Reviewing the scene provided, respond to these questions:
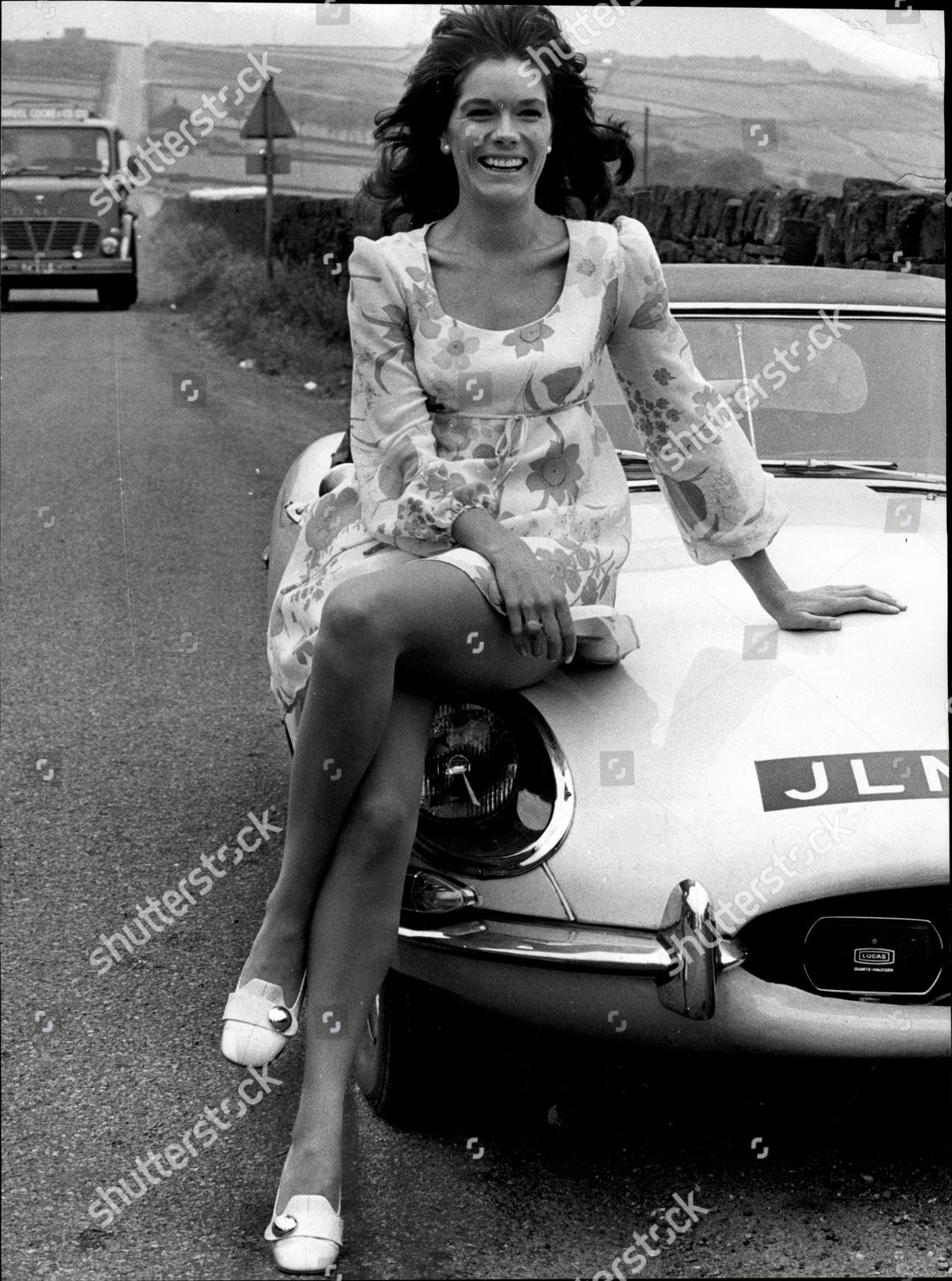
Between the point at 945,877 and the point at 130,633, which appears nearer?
the point at 945,877

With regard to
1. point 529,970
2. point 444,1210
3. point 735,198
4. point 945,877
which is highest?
point 735,198

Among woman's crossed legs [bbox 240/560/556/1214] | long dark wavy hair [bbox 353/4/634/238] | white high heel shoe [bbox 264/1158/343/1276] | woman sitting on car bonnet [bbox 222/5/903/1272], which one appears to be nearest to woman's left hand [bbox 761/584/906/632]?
woman sitting on car bonnet [bbox 222/5/903/1272]

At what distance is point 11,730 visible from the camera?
178 inches

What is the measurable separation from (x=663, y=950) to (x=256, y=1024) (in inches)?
24.3

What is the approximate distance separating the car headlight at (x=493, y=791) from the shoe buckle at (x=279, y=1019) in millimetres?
313

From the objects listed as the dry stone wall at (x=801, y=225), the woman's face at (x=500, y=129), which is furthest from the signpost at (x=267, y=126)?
the dry stone wall at (x=801, y=225)

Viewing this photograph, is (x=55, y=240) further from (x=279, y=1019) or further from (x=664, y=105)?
(x=279, y=1019)

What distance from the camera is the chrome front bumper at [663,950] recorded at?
7.47ft

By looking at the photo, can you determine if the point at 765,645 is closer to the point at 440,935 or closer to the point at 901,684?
the point at 901,684

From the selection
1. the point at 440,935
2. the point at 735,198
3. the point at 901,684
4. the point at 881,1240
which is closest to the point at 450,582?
the point at 440,935

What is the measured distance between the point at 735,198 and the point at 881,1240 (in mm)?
3497

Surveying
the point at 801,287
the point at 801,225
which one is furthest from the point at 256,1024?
the point at 801,225

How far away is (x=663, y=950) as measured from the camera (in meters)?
2.29

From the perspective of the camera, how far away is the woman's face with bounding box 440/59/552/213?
2.66 meters
